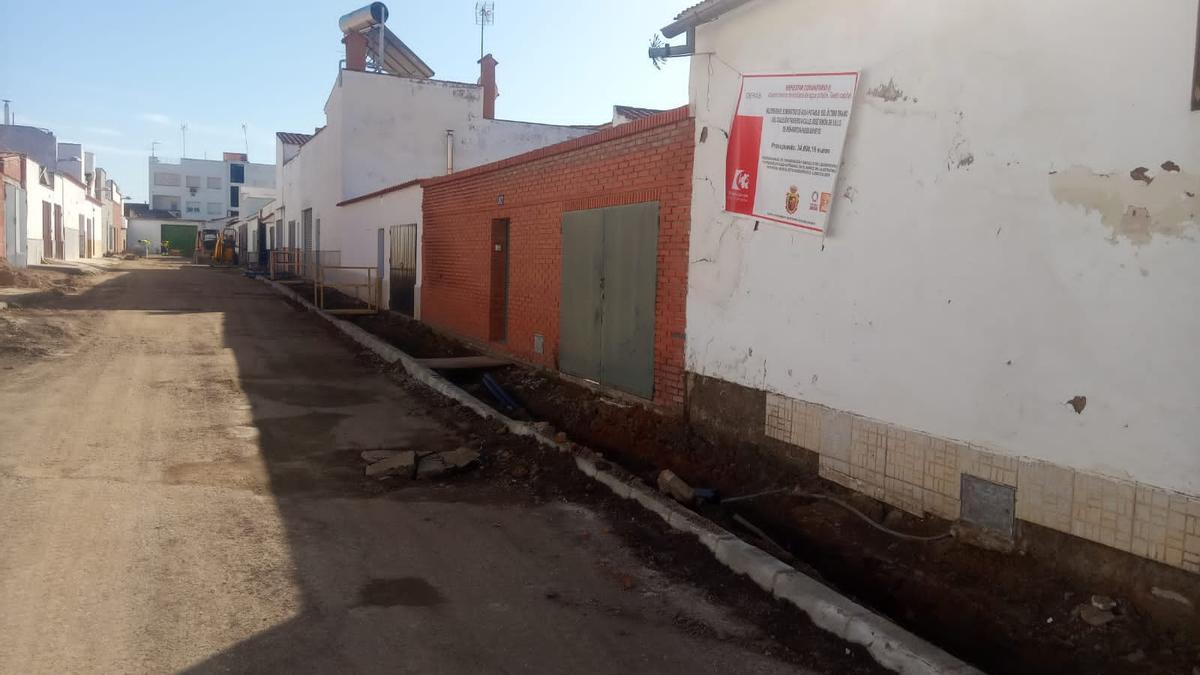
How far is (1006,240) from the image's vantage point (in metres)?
4.78

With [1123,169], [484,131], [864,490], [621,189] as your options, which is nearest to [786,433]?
[864,490]

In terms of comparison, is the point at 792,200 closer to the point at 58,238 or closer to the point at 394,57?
the point at 394,57

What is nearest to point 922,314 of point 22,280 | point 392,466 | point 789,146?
point 789,146

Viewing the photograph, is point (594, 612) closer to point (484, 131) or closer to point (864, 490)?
point (864, 490)

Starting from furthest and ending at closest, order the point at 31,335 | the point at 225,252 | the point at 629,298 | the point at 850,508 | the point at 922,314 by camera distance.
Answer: the point at 225,252
the point at 31,335
the point at 629,298
the point at 850,508
the point at 922,314

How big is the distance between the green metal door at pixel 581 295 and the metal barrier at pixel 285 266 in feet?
93.0

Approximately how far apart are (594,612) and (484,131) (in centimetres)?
2867

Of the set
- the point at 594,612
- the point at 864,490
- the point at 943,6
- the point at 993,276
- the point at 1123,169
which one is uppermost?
the point at 943,6

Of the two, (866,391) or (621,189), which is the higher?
(621,189)

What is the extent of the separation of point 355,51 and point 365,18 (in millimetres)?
1270

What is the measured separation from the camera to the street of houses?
4102 mm

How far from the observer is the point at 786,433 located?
21.6 ft

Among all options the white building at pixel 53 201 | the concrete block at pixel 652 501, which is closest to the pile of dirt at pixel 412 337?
the concrete block at pixel 652 501

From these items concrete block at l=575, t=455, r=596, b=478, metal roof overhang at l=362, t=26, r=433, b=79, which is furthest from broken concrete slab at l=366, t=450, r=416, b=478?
metal roof overhang at l=362, t=26, r=433, b=79
